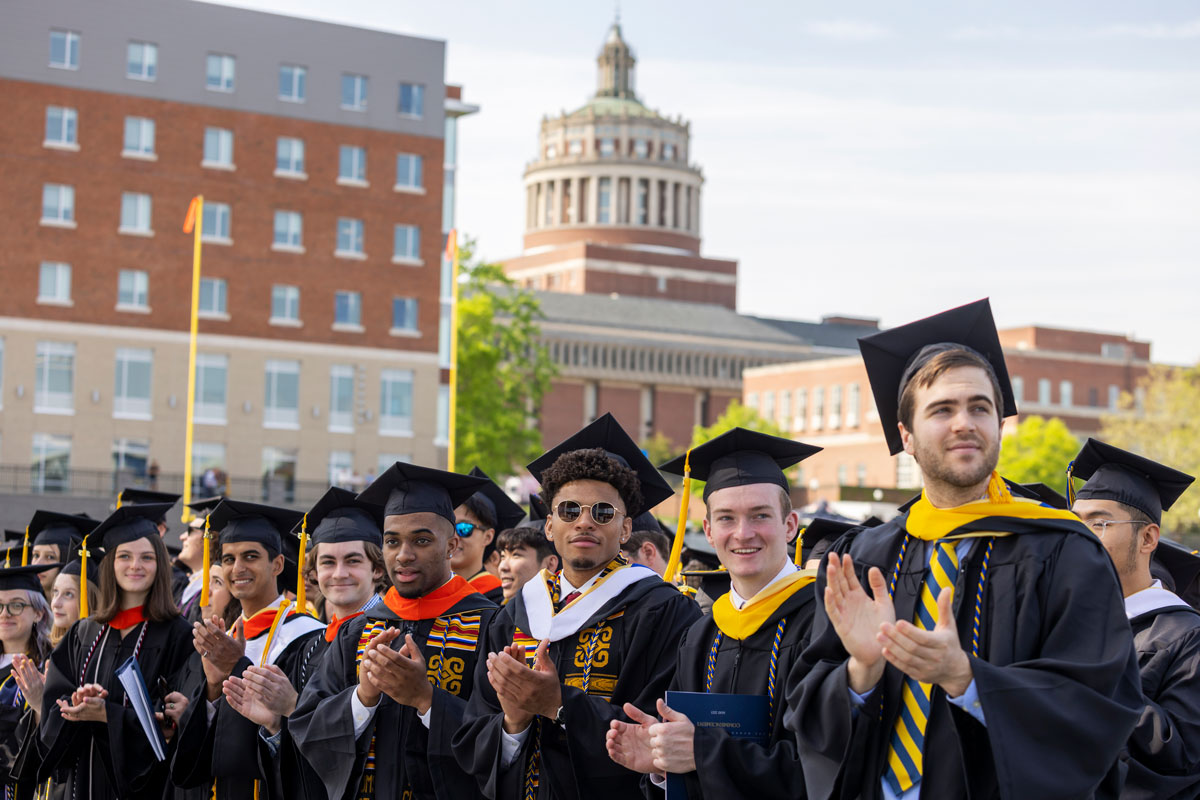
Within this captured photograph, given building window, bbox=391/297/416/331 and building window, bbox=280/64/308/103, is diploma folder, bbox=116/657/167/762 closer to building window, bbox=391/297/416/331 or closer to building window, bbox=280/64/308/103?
building window, bbox=280/64/308/103

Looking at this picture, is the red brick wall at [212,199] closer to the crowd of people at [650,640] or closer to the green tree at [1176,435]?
the green tree at [1176,435]

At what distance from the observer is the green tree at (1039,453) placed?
2680 inches

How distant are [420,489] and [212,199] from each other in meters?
47.9

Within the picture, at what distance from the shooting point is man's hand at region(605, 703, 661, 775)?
5137 mm

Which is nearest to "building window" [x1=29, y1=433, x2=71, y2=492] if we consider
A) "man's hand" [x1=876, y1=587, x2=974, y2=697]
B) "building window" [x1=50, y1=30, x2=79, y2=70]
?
→ "building window" [x1=50, y1=30, x2=79, y2=70]

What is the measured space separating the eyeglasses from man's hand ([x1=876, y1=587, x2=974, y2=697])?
7.28ft

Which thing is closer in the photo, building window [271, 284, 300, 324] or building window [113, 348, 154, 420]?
building window [113, 348, 154, 420]

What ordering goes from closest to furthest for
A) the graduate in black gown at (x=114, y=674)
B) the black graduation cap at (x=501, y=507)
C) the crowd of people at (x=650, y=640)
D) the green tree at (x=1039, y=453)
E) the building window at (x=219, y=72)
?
the crowd of people at (x=650, y=640), the graduate in black gown at (x=114, y=674), the black graduation cap at (x=501, y=507), the building window at (x=219, y=72), the green tree at (x=1039, y=453)

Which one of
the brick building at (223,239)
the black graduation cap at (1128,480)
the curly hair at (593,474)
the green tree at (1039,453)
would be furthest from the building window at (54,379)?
the black graduation cap at (1128,480)

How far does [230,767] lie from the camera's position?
7059 millimetres

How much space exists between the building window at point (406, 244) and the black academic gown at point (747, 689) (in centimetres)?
5089

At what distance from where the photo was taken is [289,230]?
176 feet

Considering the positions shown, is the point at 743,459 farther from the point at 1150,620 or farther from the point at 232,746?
the point at 232,746

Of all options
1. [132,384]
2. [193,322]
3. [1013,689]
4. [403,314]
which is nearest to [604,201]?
[403,314]
